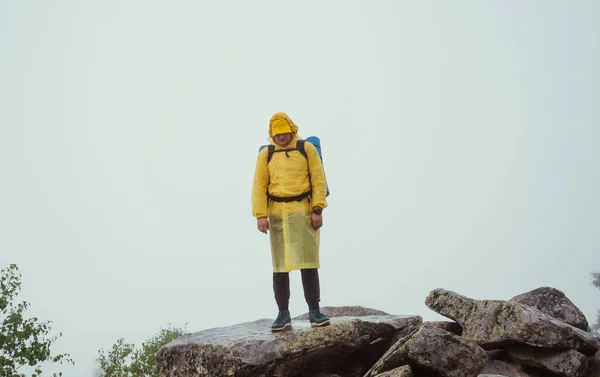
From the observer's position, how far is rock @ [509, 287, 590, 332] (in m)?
11.9

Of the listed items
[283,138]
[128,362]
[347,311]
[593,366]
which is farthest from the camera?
[128,362]

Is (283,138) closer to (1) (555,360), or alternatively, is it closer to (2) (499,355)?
(2) (499,355)

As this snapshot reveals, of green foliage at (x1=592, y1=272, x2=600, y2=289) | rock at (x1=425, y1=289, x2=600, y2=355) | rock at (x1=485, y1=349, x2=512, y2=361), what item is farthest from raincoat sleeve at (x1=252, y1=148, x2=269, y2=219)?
green foliage at (x1=592, y1=272, x2=600, y2=289)

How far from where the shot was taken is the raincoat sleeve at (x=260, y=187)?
10.4 m

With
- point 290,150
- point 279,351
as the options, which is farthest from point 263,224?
point 279,351

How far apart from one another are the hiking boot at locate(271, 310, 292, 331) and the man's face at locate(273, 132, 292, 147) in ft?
12.1

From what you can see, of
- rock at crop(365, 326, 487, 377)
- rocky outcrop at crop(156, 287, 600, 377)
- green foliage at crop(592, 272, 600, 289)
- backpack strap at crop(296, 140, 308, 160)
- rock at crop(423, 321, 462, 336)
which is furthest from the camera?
green foliage at crop(592, 272, 600, 289)

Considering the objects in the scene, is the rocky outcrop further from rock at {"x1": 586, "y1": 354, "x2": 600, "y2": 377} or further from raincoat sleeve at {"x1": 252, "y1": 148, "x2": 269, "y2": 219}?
raincoat sleeve at {"x1": 252, "y1": 148, "x2": 269, "y2": 219}

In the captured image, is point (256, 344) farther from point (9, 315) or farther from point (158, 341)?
point (158, 341)

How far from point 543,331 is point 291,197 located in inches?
221

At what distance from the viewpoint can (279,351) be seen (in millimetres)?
Result: 9398

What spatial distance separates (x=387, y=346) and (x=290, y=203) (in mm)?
4075

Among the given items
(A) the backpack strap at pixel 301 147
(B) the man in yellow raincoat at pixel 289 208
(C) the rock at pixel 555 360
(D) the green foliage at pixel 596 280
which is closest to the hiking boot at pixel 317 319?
(B) the man in yellow raincoat at pixel 289 208

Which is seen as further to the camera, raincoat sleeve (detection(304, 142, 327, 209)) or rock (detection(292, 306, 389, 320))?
→ rock (detection(292, 306, 389, 320))
